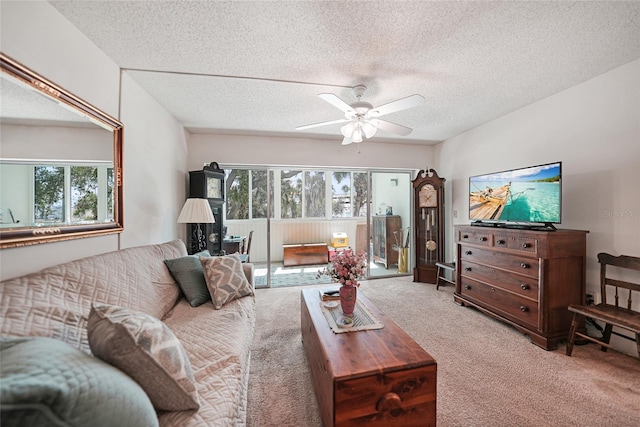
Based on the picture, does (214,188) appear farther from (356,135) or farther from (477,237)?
(477,237)

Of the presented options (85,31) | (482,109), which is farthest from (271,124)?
(482,109)

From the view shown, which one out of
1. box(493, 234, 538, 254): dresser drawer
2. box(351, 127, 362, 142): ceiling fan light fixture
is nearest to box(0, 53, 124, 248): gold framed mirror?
box(351, 127, 362, 142): ceiling fan light fixture

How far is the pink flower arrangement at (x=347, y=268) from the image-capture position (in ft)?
5.65

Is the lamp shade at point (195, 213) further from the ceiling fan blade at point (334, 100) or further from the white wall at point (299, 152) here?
the ceiling fan blade at point (334, 100)

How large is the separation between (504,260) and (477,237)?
1.30 ft

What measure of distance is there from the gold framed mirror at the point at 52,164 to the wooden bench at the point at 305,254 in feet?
11.5

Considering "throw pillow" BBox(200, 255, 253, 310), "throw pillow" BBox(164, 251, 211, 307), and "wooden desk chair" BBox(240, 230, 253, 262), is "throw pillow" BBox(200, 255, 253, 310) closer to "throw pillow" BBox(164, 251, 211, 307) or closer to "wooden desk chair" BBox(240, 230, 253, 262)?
"throw pillow" BBox(164, 251, 211, 307)

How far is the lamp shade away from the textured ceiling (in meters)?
1.14

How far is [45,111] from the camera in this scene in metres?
1.38

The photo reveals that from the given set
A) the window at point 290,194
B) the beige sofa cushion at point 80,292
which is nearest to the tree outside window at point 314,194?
the window at point 290,194

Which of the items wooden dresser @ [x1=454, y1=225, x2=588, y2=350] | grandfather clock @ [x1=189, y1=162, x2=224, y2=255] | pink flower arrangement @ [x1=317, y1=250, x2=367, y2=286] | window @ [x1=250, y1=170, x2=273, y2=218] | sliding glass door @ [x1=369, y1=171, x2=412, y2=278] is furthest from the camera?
sliding glass door @ [x1=369, y1=171, x2=412, y2=278]

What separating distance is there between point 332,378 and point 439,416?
0.87m

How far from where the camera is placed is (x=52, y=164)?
1417mm

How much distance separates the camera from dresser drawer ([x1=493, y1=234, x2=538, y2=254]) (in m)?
2.27
